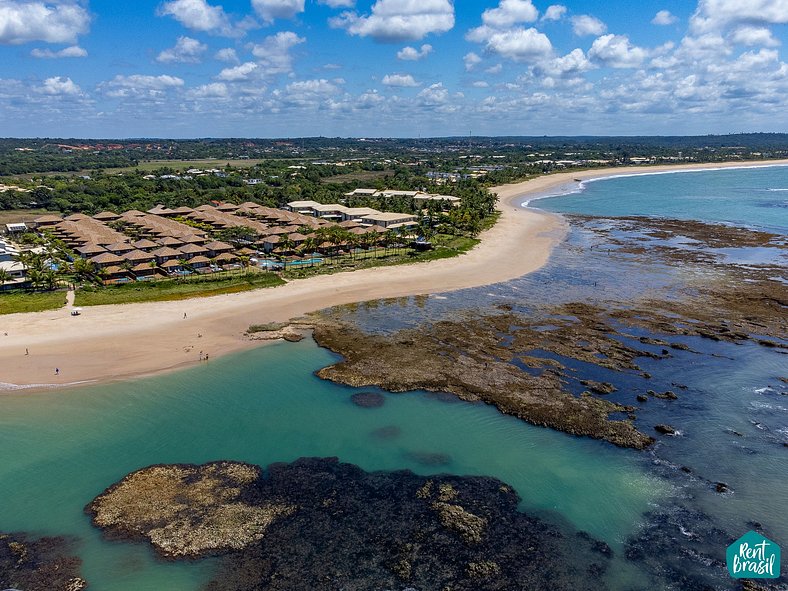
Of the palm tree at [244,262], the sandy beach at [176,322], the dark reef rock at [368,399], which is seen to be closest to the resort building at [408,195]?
the sandy beach at [176,322]

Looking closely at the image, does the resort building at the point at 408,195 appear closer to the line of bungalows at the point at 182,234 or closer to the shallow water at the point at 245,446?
the line of bungalows at the point at 182,234

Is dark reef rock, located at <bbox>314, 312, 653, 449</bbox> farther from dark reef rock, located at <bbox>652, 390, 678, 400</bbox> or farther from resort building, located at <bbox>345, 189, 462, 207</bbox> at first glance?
resort building, located at <bbox>345, 189, 462, 207</bbox>

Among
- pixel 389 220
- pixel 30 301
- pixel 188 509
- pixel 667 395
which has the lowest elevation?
pixel 188 509

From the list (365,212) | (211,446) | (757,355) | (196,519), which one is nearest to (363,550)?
(196,519)

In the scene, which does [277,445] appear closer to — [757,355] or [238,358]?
[238,358]
